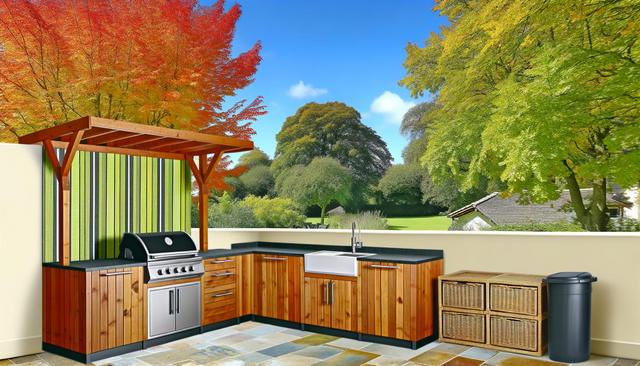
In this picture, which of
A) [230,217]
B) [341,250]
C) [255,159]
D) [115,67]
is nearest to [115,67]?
[115,67]

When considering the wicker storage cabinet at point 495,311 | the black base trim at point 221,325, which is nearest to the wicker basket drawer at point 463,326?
the wicker storage cabinet at point 495,311

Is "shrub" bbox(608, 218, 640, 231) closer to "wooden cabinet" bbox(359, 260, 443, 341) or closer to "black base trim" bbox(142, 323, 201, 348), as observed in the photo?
"wooden cabinet" bbox(359, 260, 443, 341)

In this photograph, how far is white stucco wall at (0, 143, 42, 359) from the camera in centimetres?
505

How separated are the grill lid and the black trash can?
3654mm

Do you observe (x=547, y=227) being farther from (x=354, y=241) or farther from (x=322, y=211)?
(x=322, y=211)

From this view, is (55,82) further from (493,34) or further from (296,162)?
(296,162)

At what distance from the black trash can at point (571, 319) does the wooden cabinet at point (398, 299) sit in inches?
46.4

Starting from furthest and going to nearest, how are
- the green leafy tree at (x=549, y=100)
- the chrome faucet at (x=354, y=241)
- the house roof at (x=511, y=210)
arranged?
1. the house roof at (x=511, y=210)
2. the green leafy tree at (x=549, y=100)
3. the chrome faucet at (x=354, y=241)

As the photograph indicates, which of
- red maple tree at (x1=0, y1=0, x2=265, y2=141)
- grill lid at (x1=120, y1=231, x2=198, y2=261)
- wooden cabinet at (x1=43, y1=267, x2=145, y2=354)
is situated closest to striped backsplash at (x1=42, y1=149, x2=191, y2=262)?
grill lid at (x1=120, y1=231, x2=198, y2=261)

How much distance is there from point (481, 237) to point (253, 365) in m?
2.65

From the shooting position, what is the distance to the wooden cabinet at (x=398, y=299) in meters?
5.11

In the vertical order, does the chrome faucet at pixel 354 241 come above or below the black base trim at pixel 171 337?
above

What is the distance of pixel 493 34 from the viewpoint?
30.2ft

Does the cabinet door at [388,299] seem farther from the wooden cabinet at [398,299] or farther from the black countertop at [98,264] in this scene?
the black countertop at [98,264]
